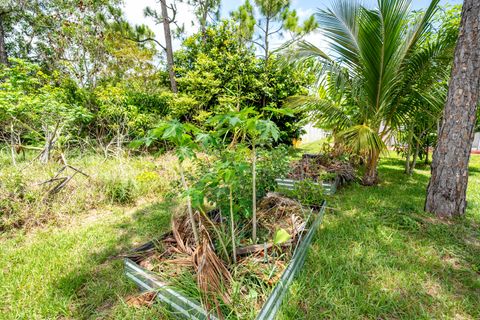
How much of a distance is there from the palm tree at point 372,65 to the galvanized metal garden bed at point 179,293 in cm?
218

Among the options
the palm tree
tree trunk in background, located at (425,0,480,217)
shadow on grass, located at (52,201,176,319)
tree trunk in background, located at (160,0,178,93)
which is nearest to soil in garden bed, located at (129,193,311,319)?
shadow on grass, located at (52,201,176,319)

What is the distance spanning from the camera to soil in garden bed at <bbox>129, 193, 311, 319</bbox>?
1187 millimetres

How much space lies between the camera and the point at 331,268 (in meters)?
1.58

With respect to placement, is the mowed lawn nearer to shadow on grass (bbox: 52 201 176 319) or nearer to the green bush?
shadow on grass (bbox: 52 201 176 319)

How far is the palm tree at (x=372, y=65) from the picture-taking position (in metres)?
2.76

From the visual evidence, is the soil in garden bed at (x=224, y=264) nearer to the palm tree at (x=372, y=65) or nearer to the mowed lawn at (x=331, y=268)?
the mowed lawn at (x=331, y=268)

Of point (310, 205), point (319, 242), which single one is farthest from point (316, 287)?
point (310, 205)

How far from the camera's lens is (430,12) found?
2568 millimetres

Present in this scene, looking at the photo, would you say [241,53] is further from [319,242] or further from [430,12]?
[319,242]

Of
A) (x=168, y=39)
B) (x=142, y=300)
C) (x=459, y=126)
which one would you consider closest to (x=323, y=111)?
(x=459, y=126)

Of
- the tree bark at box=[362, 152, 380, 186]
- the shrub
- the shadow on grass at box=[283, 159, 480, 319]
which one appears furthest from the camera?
the tree bark at box=[362, 152, 380, 186]

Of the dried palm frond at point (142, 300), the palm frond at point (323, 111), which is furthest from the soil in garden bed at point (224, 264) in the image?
the palm frond at point (323, 111)

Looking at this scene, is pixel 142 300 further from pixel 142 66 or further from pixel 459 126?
pixel 142 66

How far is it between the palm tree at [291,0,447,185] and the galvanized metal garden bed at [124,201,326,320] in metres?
2.18
